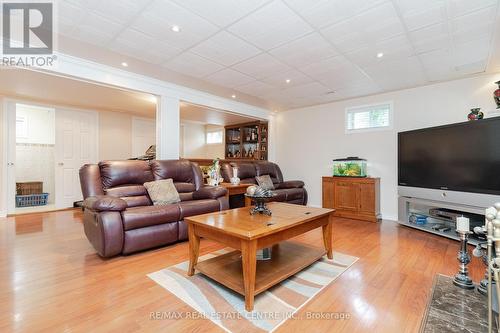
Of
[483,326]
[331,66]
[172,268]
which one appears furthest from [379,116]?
[172,268]

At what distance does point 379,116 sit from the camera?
461 centimetres

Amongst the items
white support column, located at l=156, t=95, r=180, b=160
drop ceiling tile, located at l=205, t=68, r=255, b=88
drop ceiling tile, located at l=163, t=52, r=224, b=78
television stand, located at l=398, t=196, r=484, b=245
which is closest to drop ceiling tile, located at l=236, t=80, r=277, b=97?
drop ceiling tile, located at l=205, t=68, r=255, b=88

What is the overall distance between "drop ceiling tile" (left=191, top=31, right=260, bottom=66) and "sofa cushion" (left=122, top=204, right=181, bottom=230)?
1928 millimetres

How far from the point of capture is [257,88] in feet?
14.1

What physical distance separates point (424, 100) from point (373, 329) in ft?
13.2

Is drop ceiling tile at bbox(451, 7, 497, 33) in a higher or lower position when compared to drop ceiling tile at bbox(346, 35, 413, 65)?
lower

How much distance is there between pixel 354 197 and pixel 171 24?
3.94 m

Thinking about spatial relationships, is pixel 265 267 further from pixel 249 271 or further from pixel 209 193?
pixel 209 193

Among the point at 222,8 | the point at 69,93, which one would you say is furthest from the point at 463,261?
the point at 69,93

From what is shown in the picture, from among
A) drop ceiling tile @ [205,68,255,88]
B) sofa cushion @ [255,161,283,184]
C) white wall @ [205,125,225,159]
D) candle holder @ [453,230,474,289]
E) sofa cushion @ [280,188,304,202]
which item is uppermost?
drop ceiling tile @ [205,68,255,88]

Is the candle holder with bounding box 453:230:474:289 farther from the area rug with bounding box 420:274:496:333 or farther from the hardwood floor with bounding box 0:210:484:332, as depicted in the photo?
the hardwood floor with bounding box 0:210:484:332

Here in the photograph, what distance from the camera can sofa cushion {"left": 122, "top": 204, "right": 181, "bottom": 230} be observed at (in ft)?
8.32

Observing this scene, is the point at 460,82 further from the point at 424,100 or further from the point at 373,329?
the point at 373,329

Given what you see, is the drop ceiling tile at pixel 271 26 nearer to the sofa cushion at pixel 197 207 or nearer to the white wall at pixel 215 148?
the sofa cushion at pixel 197 207
